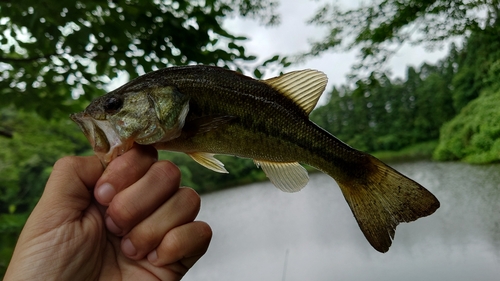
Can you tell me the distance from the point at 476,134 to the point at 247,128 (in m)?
5.26

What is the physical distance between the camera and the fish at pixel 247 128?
0.97 metres

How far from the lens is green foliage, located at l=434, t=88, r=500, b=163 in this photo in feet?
14.5

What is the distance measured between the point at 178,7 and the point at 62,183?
234cm

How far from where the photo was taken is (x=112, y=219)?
1083 millimetres

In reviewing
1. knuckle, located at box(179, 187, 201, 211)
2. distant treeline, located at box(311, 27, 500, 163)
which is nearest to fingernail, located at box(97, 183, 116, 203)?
knuckle, located at box(179, 187, 201, 211)

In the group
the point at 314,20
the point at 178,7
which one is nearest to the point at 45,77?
the point at 178,7

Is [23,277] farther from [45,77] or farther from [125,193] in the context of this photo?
[45,77]

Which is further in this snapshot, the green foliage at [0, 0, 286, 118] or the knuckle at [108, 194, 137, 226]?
the green foliage at [0, 0, 286, 118]

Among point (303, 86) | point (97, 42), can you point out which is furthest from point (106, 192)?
point (97, 42)

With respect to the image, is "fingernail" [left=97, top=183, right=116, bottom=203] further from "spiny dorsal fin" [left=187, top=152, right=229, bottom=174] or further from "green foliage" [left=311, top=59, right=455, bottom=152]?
"green foliage" [left=311, top=59, right=455, bottom=152]

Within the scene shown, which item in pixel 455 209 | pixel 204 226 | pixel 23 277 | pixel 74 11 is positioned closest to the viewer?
pixel 23 277

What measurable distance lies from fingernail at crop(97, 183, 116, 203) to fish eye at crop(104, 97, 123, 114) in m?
0.26

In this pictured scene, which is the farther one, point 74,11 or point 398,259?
point 398,259

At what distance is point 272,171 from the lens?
1100mm
